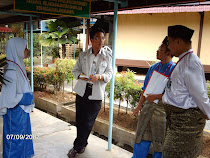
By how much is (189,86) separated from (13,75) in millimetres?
2100

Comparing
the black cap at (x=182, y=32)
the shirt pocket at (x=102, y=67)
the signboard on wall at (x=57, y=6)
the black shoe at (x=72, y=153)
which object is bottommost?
the black shoe at (x=72, y=153)

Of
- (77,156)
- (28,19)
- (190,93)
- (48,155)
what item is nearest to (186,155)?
(190,93)

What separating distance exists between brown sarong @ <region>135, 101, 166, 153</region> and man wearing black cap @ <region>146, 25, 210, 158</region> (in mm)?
440

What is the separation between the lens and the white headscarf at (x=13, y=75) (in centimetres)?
267

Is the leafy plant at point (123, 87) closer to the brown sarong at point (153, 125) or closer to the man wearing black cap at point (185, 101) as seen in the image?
the brown sarong at point (153, 125)

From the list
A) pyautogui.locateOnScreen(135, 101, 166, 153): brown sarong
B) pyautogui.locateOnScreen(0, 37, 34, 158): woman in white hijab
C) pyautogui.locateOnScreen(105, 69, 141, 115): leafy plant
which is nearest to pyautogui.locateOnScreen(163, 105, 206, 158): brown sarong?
pyautogui.locateOnScreen(135, 101, 166, 153): brown sarong

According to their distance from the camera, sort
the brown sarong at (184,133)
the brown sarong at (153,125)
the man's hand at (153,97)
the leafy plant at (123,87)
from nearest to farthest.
A: the brown sarong at (184,133), the man's hand at (153,97), the brown sarong at (153,125), the leafy plant at (123,87)

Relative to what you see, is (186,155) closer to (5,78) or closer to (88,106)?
(88,106)

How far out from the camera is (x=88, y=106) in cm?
319

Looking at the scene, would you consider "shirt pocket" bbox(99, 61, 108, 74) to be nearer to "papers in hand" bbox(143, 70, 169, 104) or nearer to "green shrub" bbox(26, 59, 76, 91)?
"papers in hand" bbox(143, 70, 169, 104)

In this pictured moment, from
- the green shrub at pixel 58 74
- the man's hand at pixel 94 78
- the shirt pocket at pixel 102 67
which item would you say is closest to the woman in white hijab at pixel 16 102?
the man's hand at pixel 94 78

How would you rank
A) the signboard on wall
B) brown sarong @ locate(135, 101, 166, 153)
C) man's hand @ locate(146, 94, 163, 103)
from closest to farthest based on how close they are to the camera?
1. man's hand @ locate(146, 94, 163, 103)
2. brown sarong @ locate(135, 101, 166, 153)
3. the signboard on wall

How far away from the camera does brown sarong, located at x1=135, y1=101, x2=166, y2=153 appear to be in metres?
2.59

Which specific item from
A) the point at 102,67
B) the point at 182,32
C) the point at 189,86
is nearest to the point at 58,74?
the point at 102,67
